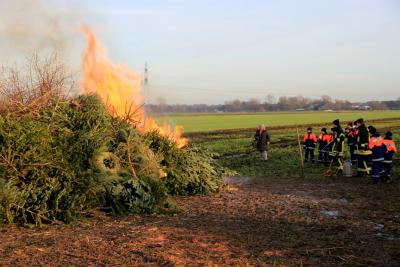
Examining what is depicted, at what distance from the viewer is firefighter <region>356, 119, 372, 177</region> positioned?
15.4 meters

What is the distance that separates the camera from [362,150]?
15.5 metres

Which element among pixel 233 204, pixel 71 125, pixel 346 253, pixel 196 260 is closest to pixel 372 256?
pixel 346 253

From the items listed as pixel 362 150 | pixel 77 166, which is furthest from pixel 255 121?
pixel 77 166

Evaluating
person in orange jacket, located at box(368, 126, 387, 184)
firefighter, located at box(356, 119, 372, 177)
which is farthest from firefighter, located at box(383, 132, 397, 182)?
firefighter, located at box(356, 119, 372, 177)

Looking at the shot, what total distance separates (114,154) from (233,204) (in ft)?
10.3

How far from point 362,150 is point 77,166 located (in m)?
10.1

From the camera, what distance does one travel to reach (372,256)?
21.7ft

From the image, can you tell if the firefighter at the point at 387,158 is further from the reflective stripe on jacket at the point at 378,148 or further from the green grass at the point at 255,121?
the green grass at the point at 255,121

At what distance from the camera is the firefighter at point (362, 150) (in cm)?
1538

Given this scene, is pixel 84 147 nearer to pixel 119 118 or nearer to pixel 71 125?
pixel 71 125

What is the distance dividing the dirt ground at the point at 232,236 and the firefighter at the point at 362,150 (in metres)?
4.01

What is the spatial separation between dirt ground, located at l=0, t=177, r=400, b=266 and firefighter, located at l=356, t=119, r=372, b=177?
4015mm

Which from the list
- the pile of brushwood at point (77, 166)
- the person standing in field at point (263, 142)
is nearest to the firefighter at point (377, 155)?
the pile of brushwood at point (77, 166)

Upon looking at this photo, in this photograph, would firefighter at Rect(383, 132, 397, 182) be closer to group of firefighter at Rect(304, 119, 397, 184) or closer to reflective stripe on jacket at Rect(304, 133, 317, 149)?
group of firefighter at Rect(304, 119, 397, 184)
